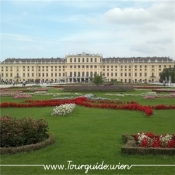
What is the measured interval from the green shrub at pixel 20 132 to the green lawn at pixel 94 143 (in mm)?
324

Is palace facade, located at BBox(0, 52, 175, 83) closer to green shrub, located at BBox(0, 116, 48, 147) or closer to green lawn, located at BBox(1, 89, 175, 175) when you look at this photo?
green lawn, located at BBox(1, 89, 175, 175)

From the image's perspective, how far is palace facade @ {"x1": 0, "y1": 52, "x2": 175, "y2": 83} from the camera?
8244cm

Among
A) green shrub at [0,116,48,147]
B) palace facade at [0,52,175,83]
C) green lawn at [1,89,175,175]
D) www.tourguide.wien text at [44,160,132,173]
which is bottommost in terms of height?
www.tourguide.wien text at [44,160,132,173]

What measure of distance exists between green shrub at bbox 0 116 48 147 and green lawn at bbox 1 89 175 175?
0.32 meters

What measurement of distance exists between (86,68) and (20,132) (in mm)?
78861

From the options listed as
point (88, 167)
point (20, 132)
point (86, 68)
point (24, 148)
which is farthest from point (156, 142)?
point (86, 68)

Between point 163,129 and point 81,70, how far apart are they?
7709 cm

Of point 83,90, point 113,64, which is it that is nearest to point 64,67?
point 113,64

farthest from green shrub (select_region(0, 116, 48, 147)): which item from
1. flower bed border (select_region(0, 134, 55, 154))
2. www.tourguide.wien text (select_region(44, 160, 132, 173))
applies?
www.tourguide.wien text (select_region(44, 160, 132, 173))

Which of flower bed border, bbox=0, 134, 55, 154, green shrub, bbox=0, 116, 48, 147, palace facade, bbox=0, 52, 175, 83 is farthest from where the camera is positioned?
palace facade, bbox=0, 52, 175, 83

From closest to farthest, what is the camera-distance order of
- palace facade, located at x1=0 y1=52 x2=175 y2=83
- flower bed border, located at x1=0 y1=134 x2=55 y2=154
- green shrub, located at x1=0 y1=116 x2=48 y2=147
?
1. flower bed border, located at x1=0 y1=134 x2=55 y2=154
2. green shrub, located at x1=0 y1=116 x2=48 y2=147
3. palace facade, located at x1=0 y1=52 x2=175 y2=83

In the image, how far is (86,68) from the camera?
84250mm

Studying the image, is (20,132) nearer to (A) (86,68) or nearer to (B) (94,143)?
(B) (94,143)

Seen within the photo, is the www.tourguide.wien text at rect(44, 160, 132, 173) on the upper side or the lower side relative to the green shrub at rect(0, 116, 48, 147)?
lower
